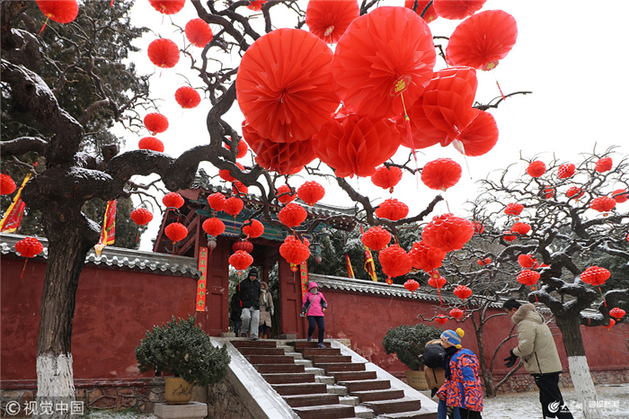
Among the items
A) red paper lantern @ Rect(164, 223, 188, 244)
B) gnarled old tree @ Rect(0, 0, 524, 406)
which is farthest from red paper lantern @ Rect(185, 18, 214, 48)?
red paper lantern @ Rect(164, 223, 188, 244)

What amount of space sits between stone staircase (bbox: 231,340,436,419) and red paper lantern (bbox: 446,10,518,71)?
16.7 feet

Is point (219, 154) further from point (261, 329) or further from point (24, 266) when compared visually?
point (261, 329)

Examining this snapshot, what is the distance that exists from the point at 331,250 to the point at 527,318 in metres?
8.72

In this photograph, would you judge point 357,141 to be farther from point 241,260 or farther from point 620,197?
point 620,197

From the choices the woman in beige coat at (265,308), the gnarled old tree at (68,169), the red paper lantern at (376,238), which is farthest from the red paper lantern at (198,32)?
the woman in beige coat at (265,308)

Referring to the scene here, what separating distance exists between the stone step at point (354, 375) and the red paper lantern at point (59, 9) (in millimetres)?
6821

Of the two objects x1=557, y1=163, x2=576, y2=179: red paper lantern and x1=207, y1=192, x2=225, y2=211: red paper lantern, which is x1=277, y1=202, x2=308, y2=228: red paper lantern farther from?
x1=557, y1=163, x2=576, y2=179: red paper lantern

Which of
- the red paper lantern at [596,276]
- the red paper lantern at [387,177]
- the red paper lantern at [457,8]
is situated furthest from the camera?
the red paper lantern at [596,276]

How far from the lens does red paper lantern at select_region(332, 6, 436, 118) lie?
41.3 inches

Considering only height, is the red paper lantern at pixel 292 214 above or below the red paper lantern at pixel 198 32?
below

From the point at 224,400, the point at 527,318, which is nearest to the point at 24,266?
the point at 224,400

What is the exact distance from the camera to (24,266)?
20.8 feet

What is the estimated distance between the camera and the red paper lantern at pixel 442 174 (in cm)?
319

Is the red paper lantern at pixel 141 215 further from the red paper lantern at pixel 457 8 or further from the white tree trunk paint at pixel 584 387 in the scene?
the white tree trunk paint at pixel 584 387
